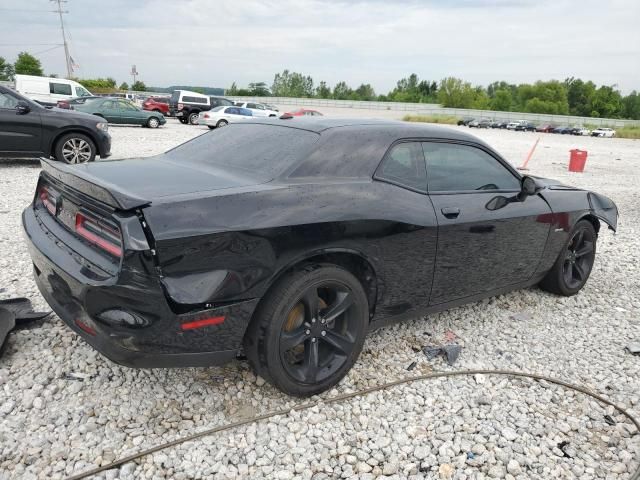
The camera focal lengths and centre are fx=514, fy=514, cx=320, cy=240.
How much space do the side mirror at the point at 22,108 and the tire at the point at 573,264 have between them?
29.3ft

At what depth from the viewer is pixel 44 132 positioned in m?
9.31

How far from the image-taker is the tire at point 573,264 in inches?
178

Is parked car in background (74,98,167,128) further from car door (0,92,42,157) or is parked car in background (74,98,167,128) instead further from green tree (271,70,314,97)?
green tree (271,70,314,97)

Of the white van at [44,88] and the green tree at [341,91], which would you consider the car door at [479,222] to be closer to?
the white van at [44,88]

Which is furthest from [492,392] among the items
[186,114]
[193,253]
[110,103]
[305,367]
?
[186,114]

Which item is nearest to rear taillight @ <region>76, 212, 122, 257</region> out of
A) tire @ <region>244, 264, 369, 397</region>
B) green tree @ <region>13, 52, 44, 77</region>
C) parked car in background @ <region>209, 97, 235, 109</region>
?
tire @ <region>244, 264, 369, 397</region>

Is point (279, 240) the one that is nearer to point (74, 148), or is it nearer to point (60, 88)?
point (74, 148)

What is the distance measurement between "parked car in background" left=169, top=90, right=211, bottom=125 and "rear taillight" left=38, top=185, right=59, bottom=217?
1003 inches

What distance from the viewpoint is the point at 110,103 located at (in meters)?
21.8

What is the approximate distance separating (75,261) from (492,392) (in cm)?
247

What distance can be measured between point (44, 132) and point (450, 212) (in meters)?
8.54

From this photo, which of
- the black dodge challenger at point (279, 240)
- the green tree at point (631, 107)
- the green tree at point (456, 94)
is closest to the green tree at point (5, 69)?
the green tree at point (456, 94)

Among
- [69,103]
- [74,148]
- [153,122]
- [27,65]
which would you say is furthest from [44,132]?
[27,65]

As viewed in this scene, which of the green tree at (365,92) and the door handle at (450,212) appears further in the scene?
the green tree at (365,92)
